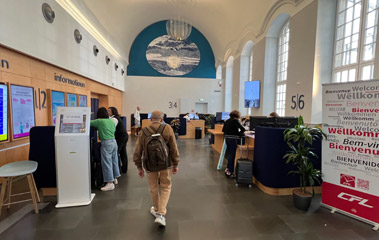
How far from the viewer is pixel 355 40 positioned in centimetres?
404

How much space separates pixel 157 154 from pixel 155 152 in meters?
0.03

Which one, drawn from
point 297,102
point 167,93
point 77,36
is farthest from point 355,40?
point 167,93

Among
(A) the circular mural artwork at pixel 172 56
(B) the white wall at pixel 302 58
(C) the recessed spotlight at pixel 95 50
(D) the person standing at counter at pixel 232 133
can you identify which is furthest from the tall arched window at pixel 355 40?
(A) the circular mural artwork at pixel 172 56

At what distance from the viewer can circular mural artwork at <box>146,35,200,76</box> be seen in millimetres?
13094

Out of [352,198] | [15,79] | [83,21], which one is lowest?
[352,198]

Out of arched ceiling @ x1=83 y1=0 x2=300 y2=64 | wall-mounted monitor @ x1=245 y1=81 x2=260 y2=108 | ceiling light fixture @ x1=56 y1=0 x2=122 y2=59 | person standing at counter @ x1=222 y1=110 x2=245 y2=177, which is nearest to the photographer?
person standing at counter @ x1=222 y1=110 x2=245 y2=177

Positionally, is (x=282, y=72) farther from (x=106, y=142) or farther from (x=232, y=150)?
(x=106, y=142)

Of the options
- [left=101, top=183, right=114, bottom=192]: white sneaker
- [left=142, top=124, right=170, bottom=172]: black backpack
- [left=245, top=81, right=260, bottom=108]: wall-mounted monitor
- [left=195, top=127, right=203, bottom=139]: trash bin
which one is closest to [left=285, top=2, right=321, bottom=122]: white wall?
[left=245, top=81, right=260, bottom=108]: wall-mounted monitor

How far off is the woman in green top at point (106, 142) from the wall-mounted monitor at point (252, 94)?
6.29 meters

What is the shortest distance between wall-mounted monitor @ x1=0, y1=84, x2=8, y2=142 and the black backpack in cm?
299

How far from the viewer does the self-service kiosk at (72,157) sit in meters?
2.63

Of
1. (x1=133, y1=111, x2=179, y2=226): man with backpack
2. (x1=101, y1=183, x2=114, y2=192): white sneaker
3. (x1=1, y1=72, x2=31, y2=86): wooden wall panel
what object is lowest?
(x1=101, y1=183, x2=114, y2=192): white sneaker

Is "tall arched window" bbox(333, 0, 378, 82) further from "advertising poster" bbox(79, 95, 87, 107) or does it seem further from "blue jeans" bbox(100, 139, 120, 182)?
"advertising poster" bbox(79, 95, 87, 107)

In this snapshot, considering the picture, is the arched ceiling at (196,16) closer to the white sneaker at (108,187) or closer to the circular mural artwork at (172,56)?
the circular mural artwork at (172,56)
